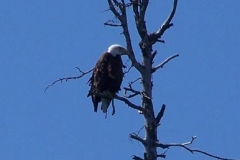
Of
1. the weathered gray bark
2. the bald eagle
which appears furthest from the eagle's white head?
the weathered gray bark

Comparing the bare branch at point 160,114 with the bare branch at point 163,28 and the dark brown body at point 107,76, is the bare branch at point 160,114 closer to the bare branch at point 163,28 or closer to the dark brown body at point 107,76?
the bare branch at point 163,28

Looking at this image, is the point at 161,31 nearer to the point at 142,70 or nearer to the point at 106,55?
the point at 142,70

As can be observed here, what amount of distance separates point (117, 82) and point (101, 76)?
0.85ft

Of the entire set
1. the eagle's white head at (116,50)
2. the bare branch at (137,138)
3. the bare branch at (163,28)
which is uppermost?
the eagle's white head at (116,50)

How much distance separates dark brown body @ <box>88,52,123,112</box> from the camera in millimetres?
10391

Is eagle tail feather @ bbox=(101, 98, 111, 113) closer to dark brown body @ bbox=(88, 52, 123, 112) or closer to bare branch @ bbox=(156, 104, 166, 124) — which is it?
dark brown body @ bbox=(88, 52, 123, 112)

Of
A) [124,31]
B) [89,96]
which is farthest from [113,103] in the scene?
[124,31]

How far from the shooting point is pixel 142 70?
8.77 m

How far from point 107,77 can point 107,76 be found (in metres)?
0.01

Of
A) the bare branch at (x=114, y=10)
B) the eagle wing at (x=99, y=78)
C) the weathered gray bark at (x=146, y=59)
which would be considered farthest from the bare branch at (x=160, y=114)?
the eagle wing at (x=99, y=78)

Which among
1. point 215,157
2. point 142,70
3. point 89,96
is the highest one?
point 89,96

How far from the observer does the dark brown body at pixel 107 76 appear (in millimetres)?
10391

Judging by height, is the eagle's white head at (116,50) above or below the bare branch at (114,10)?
above

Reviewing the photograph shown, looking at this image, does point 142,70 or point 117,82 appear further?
point 117,82
